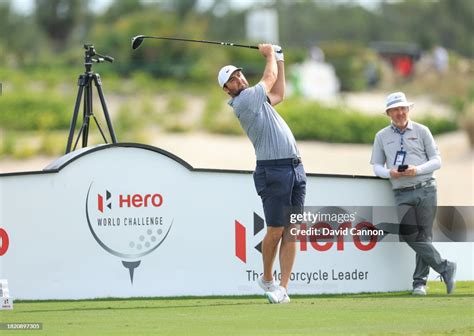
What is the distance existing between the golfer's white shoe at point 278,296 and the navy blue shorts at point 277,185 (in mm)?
486

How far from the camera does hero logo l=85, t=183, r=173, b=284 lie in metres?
9.41

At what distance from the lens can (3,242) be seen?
9.42 m

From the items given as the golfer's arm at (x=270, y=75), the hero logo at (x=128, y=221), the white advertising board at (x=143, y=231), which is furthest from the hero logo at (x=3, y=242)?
the golfer's arm at (x=270, y=75)

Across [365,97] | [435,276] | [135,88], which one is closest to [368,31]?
[365,97]

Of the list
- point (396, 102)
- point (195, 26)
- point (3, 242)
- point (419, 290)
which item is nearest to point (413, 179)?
point (396, 102)

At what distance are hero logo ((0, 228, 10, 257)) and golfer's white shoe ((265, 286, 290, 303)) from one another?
224 centimetres

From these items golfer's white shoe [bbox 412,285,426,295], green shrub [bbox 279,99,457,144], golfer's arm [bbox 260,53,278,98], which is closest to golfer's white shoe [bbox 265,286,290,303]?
golfer's white shoe [bbox 412,285,426,295]

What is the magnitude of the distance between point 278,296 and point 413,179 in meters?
1.66

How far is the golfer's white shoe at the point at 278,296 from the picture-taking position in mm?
8578

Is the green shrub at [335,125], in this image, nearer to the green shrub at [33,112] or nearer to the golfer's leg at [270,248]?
the green shrub at [33,112]

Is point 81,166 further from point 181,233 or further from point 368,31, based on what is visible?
point 368,31

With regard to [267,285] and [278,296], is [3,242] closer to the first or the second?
[267,285]

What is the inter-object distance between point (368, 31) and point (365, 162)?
48.1m

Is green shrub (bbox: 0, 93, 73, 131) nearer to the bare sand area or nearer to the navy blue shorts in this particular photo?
the bare sand area
